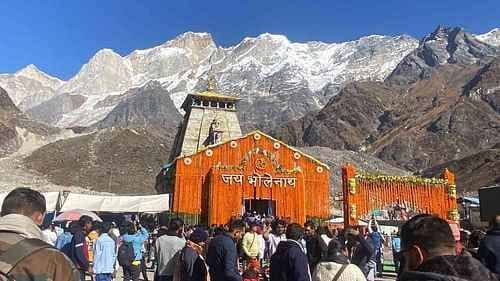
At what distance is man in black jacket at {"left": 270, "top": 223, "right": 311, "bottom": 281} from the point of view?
4887mm

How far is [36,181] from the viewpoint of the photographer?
4575cm

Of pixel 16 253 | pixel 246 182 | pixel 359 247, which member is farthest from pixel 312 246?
pixel 246 182

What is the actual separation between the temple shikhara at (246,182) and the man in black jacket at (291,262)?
15.3 meters

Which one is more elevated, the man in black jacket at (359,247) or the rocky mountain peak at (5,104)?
the rocky mountain peak at (5,104)

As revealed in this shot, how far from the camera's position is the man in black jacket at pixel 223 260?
5.55 m

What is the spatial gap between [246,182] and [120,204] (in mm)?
5340

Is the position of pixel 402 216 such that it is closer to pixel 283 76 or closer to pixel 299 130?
pixel 299 130

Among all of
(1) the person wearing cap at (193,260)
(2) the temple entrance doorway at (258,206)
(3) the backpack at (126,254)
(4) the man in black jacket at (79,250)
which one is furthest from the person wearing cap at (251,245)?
(2) the temple entrance doorway at (258,206)

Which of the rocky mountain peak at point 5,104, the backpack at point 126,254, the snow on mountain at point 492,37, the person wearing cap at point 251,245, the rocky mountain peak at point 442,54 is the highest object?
the snow on mountain at point 492,37

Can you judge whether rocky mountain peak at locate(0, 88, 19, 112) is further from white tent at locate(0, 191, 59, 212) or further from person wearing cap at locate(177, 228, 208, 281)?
person wearing cap at locate(177, 228, 208, 281)

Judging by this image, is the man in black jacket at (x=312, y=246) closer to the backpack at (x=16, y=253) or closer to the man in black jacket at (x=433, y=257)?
the man in black jacket at (x=433, y=257)

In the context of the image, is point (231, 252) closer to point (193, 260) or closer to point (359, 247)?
point (193, 260)

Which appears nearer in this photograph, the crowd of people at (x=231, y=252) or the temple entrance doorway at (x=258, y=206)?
the crowd of people at (x=231, y=252)

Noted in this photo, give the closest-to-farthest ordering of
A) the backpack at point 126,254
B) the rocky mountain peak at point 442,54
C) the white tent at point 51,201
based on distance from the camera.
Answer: the backpack at point 126,254 → the white tent at point 51,201 → the rocky mountain peak at point 442,54
